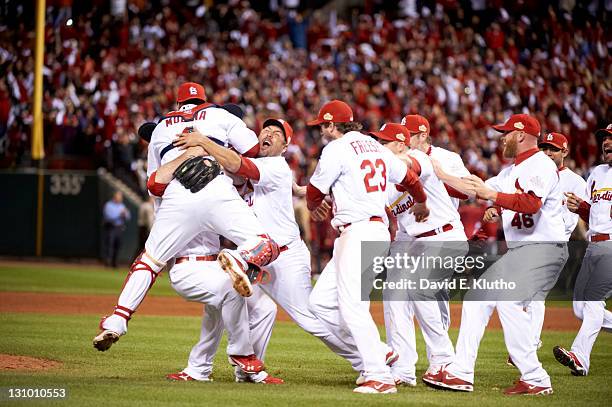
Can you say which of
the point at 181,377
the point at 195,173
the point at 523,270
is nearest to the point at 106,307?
the point at 181,377

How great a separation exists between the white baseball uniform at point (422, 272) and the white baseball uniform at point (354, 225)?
728 millimetres

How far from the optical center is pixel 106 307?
15.7 m

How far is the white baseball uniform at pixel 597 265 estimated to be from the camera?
397 inches

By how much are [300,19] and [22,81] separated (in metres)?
10.3

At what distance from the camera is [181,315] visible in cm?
1537

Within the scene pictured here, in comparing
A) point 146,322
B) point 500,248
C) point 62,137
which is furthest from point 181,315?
point 62,137

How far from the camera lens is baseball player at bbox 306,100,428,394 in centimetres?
768

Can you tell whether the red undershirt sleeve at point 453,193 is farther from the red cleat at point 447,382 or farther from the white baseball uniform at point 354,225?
the red cleat at point 447,382

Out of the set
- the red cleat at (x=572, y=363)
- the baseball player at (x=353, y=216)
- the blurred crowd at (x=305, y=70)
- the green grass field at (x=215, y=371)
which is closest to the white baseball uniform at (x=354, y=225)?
the baseball player at (x=353, y=216)

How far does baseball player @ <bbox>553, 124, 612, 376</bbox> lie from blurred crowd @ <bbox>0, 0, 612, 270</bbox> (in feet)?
37.0

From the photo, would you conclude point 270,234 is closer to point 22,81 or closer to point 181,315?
point 181,315

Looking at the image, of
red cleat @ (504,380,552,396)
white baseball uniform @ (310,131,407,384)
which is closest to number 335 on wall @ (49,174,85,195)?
white baseball uniform @ (310,131,407,384)

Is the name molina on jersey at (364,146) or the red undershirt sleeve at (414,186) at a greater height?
the name molina on jersey at (364,146)

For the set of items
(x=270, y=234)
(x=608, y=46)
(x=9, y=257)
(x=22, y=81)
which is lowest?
(x=9, y=257)
